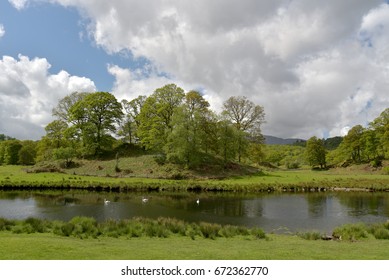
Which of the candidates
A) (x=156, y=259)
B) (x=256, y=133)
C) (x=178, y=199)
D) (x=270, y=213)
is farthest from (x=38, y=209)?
(x=256, y=133)

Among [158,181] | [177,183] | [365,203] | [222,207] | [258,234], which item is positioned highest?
[158,181]

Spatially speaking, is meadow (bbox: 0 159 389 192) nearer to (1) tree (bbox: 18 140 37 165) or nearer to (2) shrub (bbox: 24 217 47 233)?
(2) shrub (bbox: 24 217 47 233)

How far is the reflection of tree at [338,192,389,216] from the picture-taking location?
34.2m

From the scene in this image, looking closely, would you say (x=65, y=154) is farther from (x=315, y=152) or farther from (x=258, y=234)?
(x=315, y=152)

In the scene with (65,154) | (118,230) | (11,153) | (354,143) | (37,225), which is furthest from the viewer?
(11,153)

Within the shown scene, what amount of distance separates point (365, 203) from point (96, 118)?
177 feet

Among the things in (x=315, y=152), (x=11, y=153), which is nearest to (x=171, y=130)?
(x=315, y=152)

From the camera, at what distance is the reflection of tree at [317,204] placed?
3284 centimetres

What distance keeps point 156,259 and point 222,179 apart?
50.0m

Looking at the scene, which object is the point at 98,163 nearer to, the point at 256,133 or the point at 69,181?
the point at 69,181

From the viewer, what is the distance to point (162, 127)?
233ft

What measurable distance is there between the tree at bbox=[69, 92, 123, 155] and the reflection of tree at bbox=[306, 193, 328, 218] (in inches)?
1755

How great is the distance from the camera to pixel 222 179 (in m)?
61.0

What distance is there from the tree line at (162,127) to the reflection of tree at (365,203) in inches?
1029
